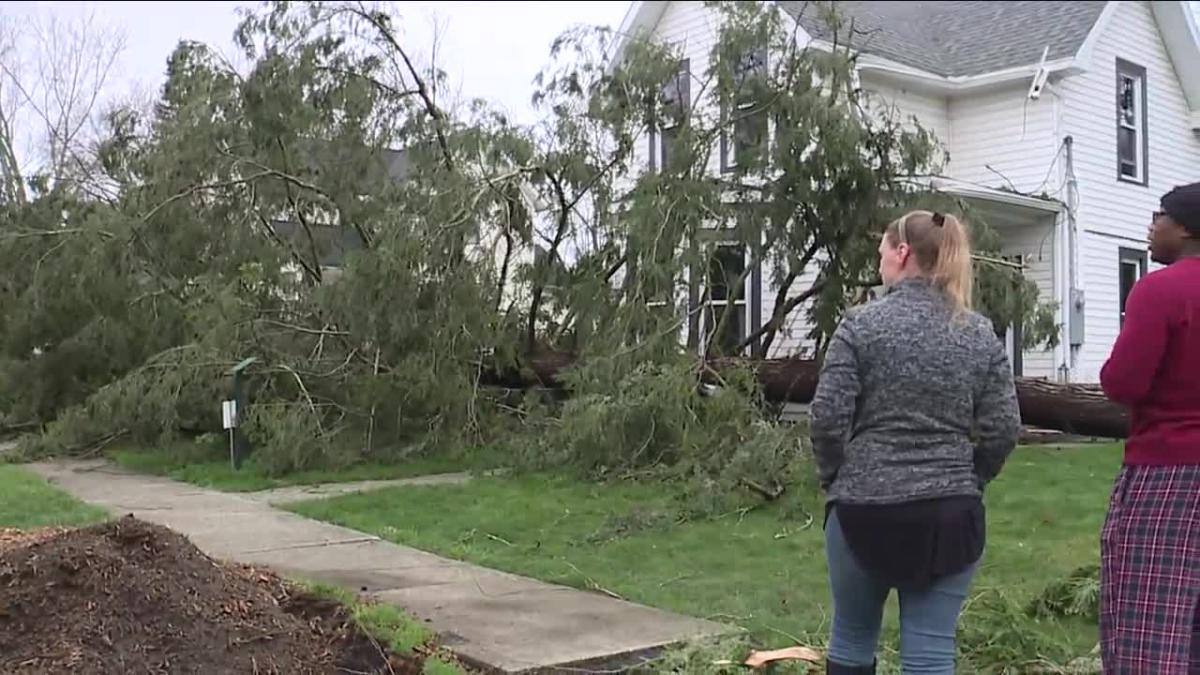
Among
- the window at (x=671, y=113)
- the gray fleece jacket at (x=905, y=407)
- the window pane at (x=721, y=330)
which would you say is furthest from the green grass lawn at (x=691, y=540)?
the window at (x=671, y=113)

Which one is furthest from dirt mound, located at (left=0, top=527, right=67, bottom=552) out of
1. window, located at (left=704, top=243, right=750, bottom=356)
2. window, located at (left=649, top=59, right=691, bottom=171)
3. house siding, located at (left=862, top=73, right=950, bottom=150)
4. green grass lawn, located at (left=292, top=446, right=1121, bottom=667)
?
house siding, located at (left=862, top=73, right=950, bottom=150)

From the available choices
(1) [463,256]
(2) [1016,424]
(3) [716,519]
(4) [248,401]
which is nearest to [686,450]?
(3) [716,519]

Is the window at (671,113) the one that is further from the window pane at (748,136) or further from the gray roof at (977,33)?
the gray roof at (977,33)

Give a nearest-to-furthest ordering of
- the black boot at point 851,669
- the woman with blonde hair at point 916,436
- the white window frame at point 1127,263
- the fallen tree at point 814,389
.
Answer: the woman with blonde hair at point 916,436
the black boot at point 851,669
the fallen tree at point 814,389
the white window frame at point 1127,263

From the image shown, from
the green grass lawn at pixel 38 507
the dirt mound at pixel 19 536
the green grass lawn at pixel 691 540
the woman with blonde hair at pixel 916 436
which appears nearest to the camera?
the woman with blonde hair at pixel 916 436

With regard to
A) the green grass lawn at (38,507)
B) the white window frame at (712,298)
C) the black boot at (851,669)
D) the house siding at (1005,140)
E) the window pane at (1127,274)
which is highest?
the house siding at (1005,140)

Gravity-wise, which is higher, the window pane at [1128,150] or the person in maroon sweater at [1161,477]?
the window pane at [1128,150]

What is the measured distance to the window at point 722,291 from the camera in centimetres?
1041

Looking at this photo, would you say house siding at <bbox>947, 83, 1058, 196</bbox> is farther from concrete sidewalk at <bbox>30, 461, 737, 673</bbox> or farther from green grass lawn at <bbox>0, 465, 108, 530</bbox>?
green grass lawn at <bbox>0, 465, 108, 530</bbox>

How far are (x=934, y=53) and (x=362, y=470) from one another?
33.9 feet

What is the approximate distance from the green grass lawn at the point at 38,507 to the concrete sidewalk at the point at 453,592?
0.29 m

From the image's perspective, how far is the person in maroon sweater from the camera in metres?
3.26

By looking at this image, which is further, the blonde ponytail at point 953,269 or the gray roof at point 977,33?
the gray roof at point 977,33

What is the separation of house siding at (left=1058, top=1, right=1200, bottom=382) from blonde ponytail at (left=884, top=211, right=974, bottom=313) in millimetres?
12896
